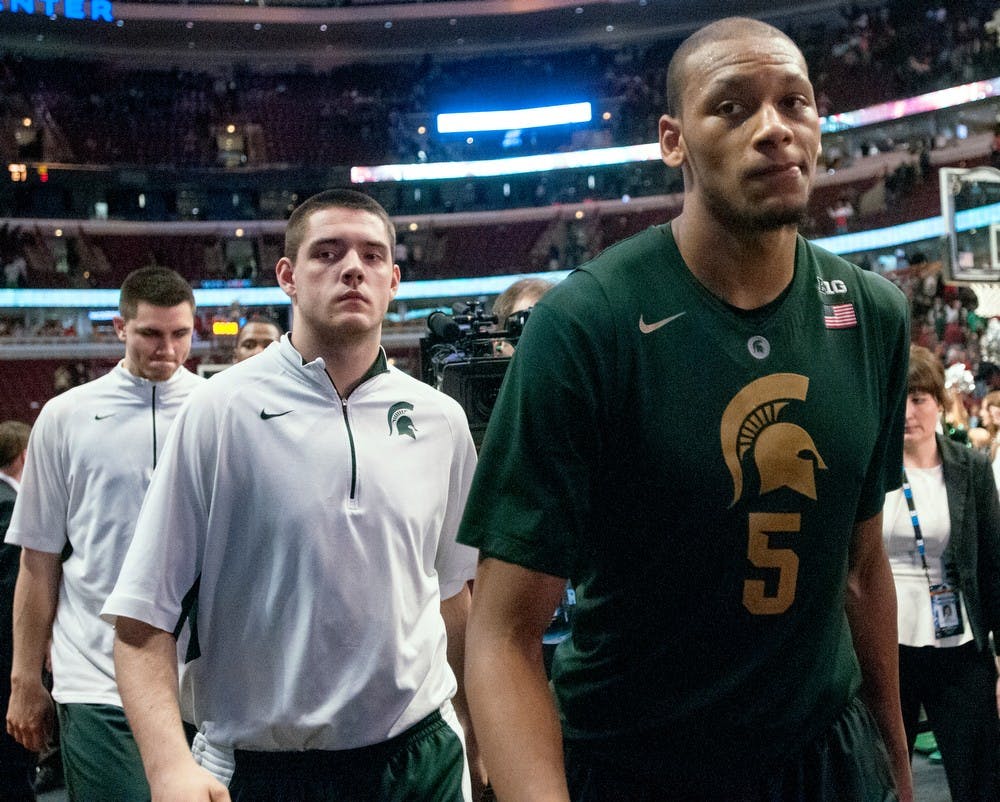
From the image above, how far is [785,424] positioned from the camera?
147 centimetres

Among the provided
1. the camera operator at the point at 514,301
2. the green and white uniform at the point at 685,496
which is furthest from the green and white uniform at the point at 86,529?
the green and white uniform at the point at 685,496

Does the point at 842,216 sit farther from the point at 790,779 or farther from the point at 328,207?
the point at 790,779

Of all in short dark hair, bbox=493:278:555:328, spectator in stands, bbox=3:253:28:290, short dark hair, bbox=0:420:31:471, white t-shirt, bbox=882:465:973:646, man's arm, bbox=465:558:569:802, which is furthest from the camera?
spectator in stands, bbox=3:253:28:290

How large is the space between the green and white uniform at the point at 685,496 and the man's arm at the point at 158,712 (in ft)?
2.79

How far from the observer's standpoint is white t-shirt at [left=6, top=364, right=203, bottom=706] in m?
3.54

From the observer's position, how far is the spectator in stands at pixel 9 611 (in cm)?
450

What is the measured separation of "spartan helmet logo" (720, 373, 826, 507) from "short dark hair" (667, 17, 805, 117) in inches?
15.6

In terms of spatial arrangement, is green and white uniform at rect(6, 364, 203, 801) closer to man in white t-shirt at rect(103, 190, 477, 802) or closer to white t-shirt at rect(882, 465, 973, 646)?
man in white t-shirt at rect(103, 190, 477, 802)

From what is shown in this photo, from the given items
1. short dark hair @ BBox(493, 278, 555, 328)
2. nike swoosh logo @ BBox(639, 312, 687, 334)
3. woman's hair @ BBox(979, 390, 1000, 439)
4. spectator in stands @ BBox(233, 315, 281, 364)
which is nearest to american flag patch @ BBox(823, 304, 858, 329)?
nike swoosh logo @ BBox(639, 312, 687, 334)

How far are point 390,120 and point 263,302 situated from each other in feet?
18.3

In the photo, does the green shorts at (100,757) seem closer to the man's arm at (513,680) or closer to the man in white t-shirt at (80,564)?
the man in white t-shirt at (80,564)

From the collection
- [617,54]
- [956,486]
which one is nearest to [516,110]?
[617,54]

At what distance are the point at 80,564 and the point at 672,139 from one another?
2.62 m

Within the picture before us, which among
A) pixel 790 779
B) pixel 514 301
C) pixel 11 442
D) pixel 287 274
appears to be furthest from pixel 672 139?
pixel 11 442
